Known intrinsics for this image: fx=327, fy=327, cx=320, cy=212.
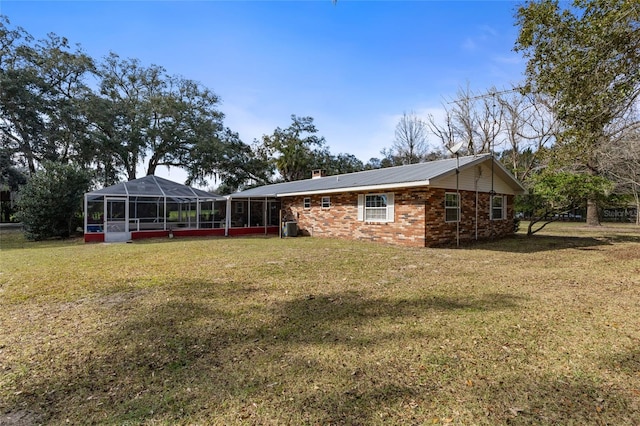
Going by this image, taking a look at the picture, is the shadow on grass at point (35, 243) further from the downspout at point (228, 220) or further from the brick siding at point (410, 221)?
the brick siding at point (410, 221)

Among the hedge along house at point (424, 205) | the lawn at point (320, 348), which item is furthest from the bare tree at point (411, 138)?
the lawn at point (320, 348)

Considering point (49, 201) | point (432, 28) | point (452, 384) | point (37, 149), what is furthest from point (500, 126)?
point (37, 149)

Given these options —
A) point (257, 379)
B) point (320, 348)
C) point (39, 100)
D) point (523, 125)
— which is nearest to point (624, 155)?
point (523, 125)

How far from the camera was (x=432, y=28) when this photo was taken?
11.9 meters

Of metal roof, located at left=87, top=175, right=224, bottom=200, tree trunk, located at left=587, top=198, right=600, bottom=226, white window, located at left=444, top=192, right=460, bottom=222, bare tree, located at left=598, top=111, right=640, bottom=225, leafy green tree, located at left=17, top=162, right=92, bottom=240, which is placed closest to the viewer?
white window, located at left=444, top=192, right=460, bottom=222

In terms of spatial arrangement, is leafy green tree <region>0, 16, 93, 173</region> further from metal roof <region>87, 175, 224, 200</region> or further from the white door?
the white door

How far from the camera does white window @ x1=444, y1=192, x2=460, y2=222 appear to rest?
1239 centimetres

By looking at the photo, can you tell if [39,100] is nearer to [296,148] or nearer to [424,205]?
[296,148]

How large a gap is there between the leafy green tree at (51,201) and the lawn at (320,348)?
33.8 feet

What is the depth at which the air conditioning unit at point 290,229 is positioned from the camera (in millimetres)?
16344

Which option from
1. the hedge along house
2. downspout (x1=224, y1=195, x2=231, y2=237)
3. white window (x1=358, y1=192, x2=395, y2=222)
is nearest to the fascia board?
the hedge along house

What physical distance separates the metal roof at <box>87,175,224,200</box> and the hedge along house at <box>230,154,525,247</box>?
538 centimetres

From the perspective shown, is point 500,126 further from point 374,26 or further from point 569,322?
point 569,322

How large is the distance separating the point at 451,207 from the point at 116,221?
14467 mm
